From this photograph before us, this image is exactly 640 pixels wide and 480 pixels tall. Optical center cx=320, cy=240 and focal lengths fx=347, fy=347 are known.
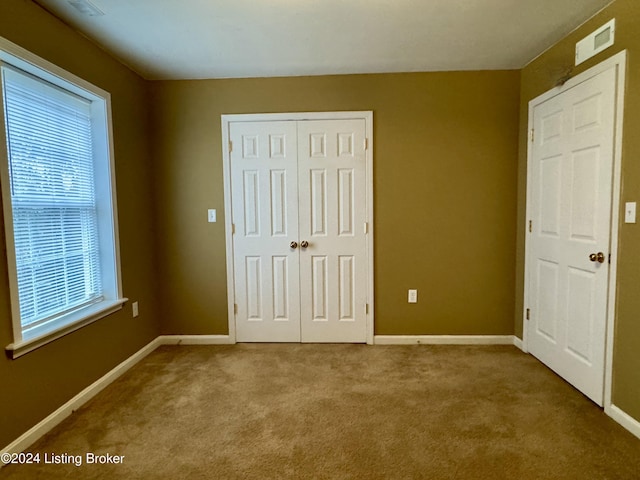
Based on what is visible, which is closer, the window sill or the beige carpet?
the beige carpet

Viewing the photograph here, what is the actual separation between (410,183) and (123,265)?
249cm

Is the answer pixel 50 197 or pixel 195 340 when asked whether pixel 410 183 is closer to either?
pixel 195 340

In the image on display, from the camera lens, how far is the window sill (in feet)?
5.85

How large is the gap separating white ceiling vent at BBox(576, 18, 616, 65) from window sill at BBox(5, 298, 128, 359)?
3600mm

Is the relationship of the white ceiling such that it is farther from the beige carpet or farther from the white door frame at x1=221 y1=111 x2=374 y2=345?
the beige carpet

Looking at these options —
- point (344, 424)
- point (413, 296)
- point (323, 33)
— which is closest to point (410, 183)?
point (413, 296)

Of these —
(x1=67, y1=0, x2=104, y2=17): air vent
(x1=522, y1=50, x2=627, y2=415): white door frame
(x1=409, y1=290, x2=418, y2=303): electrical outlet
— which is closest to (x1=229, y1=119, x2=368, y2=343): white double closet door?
(x1=409, y1=290, x2=418, y2=303): electrical outlet

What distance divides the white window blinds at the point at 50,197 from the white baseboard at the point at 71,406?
540 mm

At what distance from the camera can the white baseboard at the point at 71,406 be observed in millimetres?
1805

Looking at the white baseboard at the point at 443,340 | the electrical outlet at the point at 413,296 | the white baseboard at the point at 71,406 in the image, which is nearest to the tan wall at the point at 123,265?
the white baseboard at the point at 71,406

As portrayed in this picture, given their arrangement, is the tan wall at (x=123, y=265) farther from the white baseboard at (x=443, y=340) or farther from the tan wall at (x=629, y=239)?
the tan wall at (x=629, y=239)

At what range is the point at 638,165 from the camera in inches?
73.0

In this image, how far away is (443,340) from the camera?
10.5 feet

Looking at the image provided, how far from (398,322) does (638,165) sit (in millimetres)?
2032
